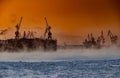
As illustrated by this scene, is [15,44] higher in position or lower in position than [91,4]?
lower

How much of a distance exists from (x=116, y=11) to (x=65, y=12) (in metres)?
0.73

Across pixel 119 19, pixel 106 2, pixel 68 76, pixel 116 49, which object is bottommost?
pixel 68 76

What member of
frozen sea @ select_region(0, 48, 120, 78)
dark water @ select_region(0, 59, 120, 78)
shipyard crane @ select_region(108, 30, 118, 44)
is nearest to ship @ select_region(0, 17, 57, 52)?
frozen sea @ select_region(0, 48, 120, 78)

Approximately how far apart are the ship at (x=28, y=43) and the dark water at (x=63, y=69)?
214 millimetres

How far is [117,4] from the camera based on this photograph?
389cm

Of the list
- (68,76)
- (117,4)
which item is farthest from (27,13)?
(117,4)

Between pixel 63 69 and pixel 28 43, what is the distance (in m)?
0.60

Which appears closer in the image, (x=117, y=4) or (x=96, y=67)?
(x=96, y=67)

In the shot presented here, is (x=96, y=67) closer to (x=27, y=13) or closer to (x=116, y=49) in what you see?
(x=116, y=49)

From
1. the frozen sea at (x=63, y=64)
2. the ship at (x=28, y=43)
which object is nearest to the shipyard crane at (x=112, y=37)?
the frozen sea at (x=63, y=64)

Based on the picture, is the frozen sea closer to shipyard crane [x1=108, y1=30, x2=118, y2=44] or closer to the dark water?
the dark water

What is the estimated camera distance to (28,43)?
3738mm

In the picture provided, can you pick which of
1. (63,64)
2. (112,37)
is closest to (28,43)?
(63,64)

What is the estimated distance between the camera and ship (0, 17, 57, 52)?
3715 millimetres
